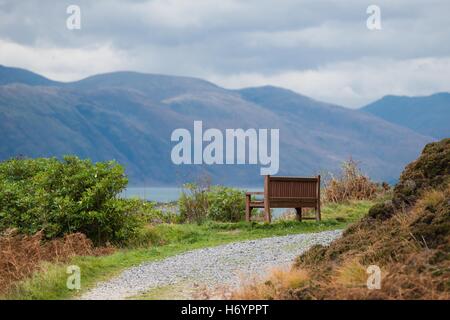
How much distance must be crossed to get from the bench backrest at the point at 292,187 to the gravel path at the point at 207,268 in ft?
11.6

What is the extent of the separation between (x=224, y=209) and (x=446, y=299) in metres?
12.8

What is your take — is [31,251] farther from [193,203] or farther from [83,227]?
[193,203]

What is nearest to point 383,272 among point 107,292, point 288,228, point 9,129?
point 107,292

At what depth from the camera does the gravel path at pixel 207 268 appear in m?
10.4

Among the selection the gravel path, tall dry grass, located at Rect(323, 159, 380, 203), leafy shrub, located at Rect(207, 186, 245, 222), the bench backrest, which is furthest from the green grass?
leafy shrub, located at Rect(207, 186, 245, 222)

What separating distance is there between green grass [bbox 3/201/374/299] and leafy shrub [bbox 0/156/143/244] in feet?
2.80

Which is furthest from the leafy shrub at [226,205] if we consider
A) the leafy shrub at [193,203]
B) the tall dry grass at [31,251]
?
the tall dry grass at [31,251]

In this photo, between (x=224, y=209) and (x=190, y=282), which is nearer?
(x=190, y=282)

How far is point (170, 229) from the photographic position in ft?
56.6

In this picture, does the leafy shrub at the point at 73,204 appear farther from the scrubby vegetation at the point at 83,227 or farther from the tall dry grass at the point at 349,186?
the tall dry grass at the point at 349,186

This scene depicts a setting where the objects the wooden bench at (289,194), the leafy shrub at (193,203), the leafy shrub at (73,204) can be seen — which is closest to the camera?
the leafy shrub at (73,204)
